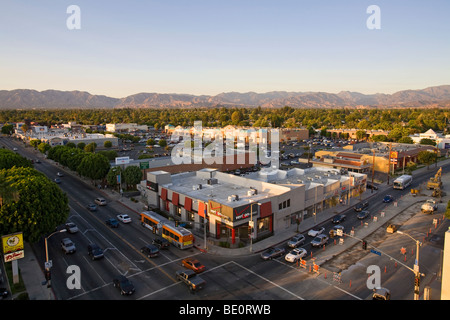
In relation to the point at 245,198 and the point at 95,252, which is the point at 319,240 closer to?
the point at 245,198

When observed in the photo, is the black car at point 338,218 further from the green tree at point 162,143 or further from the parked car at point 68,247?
the green tree at point 162,143

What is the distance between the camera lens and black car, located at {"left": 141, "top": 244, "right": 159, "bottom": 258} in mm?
32184

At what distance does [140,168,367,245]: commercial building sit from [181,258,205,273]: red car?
5.88m

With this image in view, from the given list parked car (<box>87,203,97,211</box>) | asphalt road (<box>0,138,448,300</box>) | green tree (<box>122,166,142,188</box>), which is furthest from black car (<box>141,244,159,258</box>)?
green tree (<box>122,166,142,188</box>)

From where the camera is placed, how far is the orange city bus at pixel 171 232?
34500 millimetres

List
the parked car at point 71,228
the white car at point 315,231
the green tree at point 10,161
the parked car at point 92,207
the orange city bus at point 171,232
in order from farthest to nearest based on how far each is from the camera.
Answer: the green tree at point 10,161
the parked car at point 92,207
the parked car at point 71,228
the white car at point 315,231
the orange city bus at point 171,232

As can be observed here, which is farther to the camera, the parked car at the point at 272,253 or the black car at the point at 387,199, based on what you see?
the black car at the point at 387,199

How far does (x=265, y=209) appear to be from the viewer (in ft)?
124

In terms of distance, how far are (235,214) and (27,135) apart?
468 ft

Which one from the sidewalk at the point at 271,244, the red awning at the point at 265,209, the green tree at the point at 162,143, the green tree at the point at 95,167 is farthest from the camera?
the green tree at the point at 162,143

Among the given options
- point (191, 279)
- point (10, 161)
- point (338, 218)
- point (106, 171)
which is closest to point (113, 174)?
point (106, 171)

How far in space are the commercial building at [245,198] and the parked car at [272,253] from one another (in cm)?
362

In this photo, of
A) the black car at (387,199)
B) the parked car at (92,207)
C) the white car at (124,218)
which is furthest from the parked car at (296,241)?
the parked car at (92,207)

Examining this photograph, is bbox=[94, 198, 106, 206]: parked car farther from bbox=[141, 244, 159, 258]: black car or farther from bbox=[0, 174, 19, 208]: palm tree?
bbox=[0, 174, 19, 208]: palm tree
